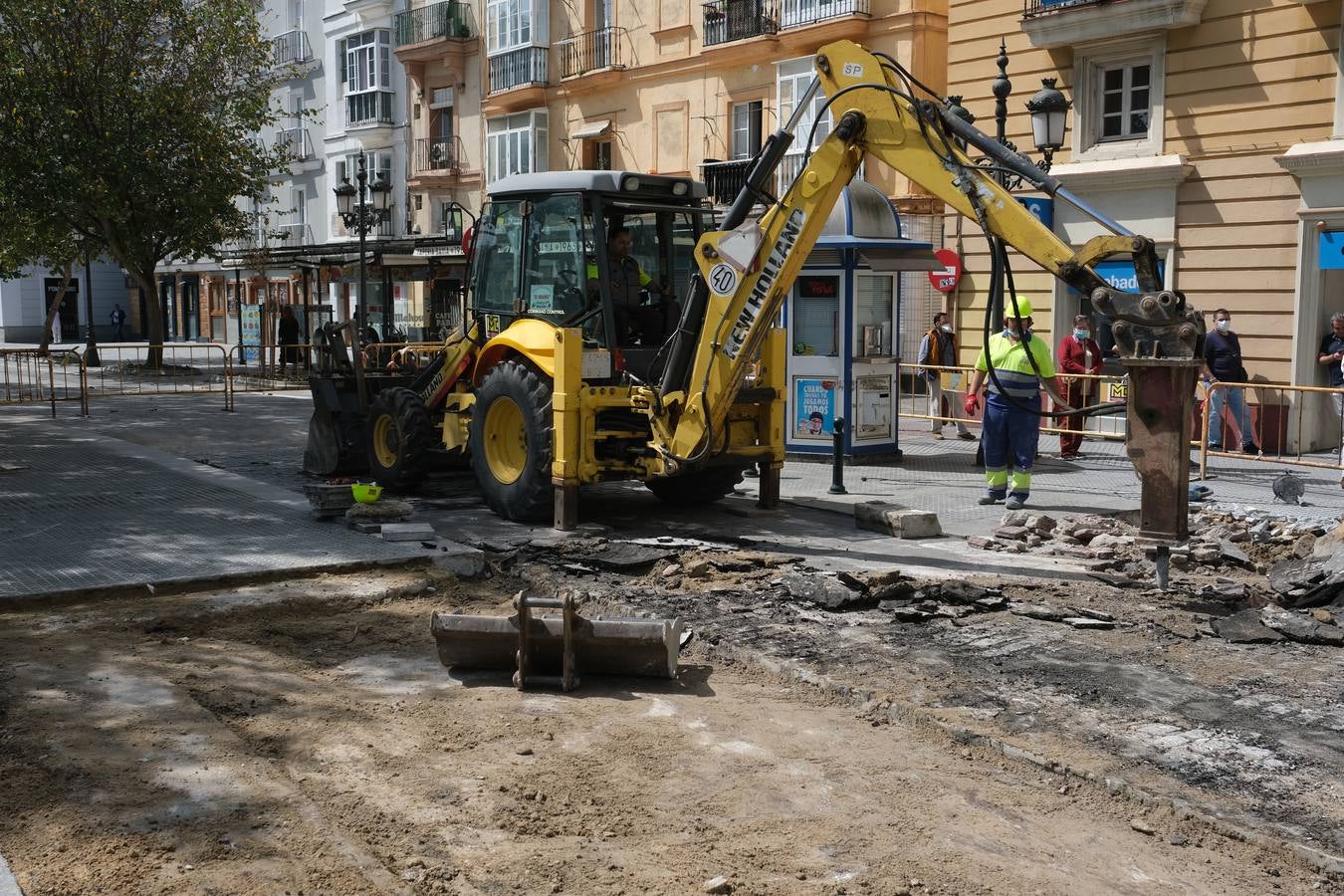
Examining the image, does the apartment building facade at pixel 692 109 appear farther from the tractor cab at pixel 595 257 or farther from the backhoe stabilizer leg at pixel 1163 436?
the backhoe stabilizer leg at pixel 1163 436

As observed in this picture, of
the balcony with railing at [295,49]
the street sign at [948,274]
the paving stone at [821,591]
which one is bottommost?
the paving stone at [821,591]

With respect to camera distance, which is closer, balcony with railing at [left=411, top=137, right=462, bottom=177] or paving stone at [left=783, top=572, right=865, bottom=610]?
paving stone at [left=783, top=572, right=865, bottom=610]

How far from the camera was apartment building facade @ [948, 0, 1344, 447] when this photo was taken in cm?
1736

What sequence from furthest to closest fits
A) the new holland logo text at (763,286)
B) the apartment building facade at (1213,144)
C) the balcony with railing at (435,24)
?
the balcony with railing at (435,24) → the apartment building facade at (1213,144) → the new holland logo text at (763,286)

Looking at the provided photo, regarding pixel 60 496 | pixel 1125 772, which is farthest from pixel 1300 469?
pixel 60 496

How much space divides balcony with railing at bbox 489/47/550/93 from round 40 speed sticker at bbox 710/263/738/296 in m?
24.6

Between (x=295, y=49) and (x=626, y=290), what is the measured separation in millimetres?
38540

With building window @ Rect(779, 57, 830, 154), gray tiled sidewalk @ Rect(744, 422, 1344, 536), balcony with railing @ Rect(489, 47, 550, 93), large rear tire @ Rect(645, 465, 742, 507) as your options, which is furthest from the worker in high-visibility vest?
balcony with railing @ Rect(489, 47, 550, 93)

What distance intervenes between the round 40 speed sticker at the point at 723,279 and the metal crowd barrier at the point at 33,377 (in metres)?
14.9

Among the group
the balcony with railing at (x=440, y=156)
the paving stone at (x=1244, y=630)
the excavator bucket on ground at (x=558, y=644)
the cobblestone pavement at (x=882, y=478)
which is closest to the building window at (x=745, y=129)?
the cobblestone pavement at (x=882, y=478)

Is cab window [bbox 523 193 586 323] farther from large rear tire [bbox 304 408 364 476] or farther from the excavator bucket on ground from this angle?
the excavator bucket on ground

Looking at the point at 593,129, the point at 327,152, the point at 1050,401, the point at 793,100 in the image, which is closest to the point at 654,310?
the point at 1050,401

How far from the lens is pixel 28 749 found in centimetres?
545

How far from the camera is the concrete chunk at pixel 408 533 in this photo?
1002 cm
